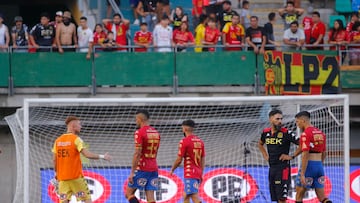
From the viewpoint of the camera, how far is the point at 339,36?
80.0 ft

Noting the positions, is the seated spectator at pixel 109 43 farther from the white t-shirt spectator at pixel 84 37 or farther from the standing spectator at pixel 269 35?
the standing spectator at pixel 269 35

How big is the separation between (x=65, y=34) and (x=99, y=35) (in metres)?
0.72

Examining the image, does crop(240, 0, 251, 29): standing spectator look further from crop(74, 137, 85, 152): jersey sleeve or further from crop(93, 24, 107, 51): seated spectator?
crop(74, 137, 85, 152): jersey sleeve

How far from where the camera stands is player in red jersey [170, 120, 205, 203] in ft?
61.7

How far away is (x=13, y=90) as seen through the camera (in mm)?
24141

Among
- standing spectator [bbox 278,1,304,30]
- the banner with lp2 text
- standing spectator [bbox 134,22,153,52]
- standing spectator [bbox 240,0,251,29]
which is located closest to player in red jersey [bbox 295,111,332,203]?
the banner with lp2 text

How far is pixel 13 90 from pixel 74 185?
6928 millimetres

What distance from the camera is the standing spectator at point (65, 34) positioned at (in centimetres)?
2386

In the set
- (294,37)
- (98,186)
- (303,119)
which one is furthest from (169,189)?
(294,37)

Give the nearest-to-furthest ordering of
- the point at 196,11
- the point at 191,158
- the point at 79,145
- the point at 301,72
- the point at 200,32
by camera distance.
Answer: the point at 79,145 < the point at 191,158 < the point at 301,72 < the point at 200,32 < the point at 196,11

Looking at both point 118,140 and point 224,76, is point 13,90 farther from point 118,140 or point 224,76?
point 224,76

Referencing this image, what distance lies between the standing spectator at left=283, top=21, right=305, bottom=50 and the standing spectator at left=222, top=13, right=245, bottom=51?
95cm

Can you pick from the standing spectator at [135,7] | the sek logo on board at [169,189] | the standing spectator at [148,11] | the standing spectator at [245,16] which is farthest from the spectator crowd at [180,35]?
the sek logo on board at [169,189]

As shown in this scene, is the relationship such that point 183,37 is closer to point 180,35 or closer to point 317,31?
point 180,35
